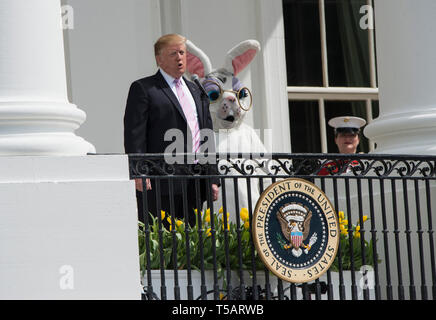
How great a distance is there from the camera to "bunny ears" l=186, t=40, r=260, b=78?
34.7ft

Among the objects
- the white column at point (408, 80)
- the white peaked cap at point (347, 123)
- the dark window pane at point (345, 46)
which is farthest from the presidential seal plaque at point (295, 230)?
the dark window pane at point (345, 46)

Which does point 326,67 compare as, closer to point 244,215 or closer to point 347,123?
point 347,123

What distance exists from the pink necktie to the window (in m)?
3.73

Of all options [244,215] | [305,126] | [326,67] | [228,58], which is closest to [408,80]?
[228,58]

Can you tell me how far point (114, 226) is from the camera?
7.23 metres

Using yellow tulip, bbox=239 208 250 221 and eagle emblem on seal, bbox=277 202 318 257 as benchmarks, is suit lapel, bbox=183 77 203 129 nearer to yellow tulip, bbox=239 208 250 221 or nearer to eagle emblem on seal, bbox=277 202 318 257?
yellow tulip, bbox=239 208 250 221

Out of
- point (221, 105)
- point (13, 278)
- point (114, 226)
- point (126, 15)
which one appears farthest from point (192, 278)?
point (126, 15)

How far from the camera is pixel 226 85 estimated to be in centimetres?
1045

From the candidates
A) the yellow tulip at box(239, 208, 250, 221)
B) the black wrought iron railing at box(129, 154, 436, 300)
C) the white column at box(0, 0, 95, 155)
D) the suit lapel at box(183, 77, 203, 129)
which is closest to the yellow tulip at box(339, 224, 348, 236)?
the black wrought iron railing at box(129, 154, 436, 300)

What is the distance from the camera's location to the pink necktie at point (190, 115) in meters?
8.59

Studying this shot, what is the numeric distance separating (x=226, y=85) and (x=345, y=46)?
2854 millimetres

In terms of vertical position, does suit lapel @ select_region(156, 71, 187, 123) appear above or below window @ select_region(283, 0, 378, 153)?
below

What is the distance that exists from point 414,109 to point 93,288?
3.61 metres
